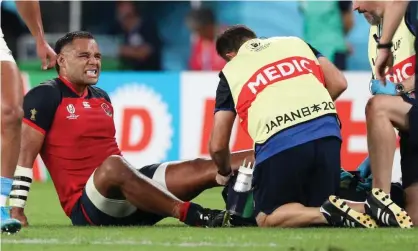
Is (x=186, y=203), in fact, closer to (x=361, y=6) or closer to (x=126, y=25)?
(x=361, y=6)

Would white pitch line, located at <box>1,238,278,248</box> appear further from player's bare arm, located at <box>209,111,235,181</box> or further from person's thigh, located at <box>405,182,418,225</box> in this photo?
person's thigh, located at <box>405,182,418,225</box>

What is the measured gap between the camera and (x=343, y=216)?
7.32m

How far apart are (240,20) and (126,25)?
154cm

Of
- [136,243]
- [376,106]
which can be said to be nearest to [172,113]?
[376,106]

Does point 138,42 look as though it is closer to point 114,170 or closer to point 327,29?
point 327,29

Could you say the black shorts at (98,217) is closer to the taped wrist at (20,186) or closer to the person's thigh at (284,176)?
the taped wrist at (20,186)

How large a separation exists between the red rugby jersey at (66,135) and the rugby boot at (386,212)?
1842mm

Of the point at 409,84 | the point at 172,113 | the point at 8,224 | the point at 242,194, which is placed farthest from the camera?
the point at 172,113

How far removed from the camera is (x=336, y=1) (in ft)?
46.9

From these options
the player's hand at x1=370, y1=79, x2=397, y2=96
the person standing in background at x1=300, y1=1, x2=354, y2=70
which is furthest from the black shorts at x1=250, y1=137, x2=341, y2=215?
the person standing in background at x1=300, y1=1, x2=354, y2=70

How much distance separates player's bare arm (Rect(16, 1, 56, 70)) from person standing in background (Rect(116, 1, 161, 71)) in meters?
7.84

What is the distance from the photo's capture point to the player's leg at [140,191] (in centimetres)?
762

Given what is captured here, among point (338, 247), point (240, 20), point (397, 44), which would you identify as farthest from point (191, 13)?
point (338, 247)

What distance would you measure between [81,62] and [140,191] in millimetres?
1119
